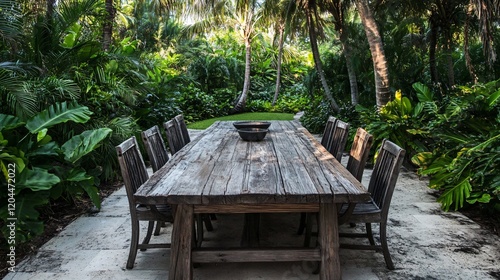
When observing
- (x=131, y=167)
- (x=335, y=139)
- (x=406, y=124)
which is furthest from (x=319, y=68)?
(x=131, y=167)

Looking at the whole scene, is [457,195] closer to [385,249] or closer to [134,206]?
[385,249]

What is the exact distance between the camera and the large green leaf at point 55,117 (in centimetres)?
279

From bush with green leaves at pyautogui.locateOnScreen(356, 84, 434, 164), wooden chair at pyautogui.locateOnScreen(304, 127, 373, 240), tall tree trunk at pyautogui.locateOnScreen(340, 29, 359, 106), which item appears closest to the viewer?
wooden chair at pyautogui.locateOnScreen(304, 127, 373, 240)

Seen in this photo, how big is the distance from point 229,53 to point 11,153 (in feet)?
42.1

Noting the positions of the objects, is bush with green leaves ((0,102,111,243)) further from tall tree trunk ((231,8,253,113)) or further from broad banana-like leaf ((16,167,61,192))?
tall tree trunk ((231,8,253,113))

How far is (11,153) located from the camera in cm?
244

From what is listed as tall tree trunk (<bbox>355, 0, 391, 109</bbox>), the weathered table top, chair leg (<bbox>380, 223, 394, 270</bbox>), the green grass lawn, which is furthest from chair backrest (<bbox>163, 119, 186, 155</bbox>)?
the green grass lawn

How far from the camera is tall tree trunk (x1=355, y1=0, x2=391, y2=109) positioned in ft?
16.4

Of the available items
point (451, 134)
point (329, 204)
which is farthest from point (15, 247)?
point (451, 134)

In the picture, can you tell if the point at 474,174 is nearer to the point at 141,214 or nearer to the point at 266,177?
the point at 266,177

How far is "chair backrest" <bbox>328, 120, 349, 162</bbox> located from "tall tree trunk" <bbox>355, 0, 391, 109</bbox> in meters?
2.09

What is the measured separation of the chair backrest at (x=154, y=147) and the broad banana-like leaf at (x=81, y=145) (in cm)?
39

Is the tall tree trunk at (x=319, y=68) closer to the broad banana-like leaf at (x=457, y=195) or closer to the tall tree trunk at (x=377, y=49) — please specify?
the tall tree trunk at (x=377, y=49)

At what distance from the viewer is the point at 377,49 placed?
4988 mm
